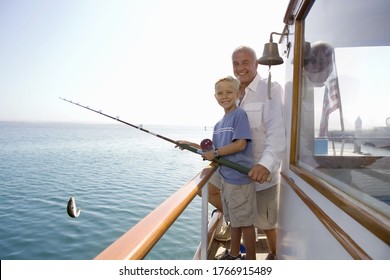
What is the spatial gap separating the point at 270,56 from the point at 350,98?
1.42 meters

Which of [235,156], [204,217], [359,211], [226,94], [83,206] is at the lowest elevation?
[83,206]

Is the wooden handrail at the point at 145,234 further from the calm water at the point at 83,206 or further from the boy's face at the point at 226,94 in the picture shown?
the calm water at the point at 83,206

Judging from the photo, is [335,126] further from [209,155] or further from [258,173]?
[209,155]

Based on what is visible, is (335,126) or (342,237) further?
(335,126)

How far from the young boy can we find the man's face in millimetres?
287

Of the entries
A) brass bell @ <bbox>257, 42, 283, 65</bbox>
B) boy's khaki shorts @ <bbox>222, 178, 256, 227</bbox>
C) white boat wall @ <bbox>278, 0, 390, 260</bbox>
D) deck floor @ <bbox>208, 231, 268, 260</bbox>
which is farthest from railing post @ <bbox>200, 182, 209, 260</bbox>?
brass bell @ <bbox>257, 42, 283, 65</bbox>

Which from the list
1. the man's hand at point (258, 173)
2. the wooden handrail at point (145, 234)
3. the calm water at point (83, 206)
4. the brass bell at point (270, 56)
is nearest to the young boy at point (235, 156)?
the man's hand at point (258, 173)

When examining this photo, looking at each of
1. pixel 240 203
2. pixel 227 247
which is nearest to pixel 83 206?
pixel 227 247

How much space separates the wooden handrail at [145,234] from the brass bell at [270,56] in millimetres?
1777

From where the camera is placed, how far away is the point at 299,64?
7.57ft

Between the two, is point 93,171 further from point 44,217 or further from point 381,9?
point 381,9

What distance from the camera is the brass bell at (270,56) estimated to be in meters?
2.73

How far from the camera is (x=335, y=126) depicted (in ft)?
5.47

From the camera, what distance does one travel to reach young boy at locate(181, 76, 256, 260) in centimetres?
236
